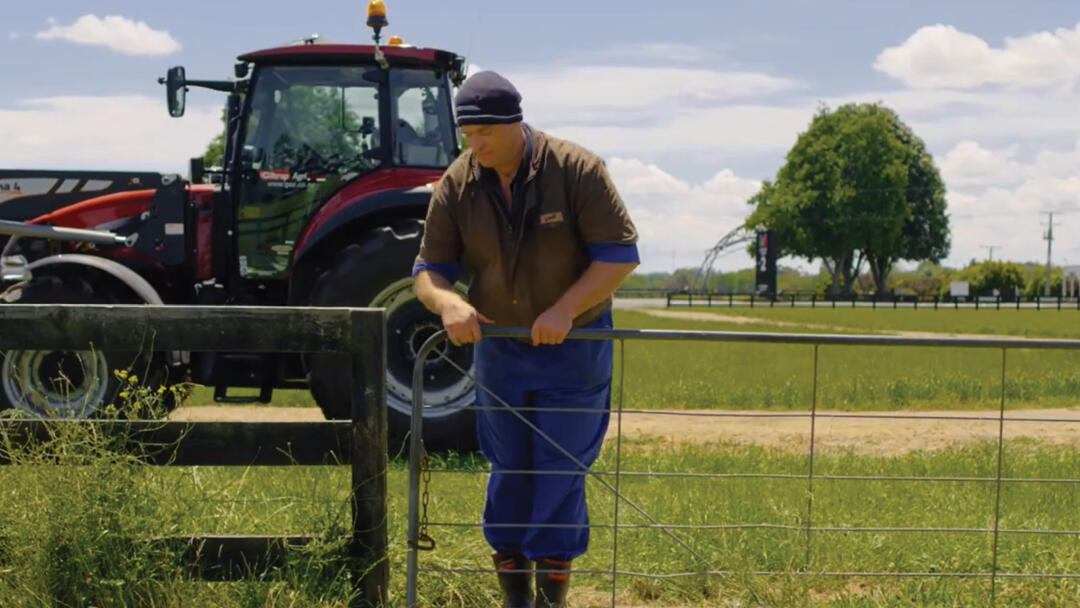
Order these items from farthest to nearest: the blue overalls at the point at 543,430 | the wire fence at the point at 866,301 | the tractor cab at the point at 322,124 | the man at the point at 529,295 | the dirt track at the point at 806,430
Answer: the wire fence at the point at 866,301 → the dirt track at the point at 806,430 → the tractor cab at the point at 322,124 → the blue overalls at the point at 543,430 → the man at the point at 529,295

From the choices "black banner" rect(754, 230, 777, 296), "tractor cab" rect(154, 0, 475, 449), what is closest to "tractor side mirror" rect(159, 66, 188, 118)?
"tractor cab" rect(154, 0, 475, 449)

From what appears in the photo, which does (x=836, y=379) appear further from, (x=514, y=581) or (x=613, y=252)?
(x=613, y=252)

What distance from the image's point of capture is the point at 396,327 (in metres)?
7.56

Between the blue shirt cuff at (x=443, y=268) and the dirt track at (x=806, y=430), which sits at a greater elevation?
the blue shirt cuff at (x=443, y=268)

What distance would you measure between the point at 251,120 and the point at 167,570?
4.88m

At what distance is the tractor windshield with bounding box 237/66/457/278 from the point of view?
26.5 ft

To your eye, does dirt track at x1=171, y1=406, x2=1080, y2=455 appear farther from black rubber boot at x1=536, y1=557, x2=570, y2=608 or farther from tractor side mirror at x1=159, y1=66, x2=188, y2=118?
black rubber boot at x1=536, y1=557, x2=570, y2=608

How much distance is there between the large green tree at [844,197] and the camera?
70688mm

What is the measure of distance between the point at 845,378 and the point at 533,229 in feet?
38.5

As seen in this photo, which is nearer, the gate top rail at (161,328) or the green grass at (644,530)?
the green grass at (644,530)

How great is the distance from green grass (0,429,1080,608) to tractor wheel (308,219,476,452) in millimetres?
396

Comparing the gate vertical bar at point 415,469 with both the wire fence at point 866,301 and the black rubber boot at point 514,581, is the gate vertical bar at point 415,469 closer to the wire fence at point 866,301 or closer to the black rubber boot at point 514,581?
the black rubber boot at point 514,581

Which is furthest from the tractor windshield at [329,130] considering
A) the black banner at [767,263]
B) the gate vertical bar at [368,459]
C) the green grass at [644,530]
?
the black banner at [767,263]

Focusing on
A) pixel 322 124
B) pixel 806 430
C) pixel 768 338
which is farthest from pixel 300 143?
pixel 768 338
